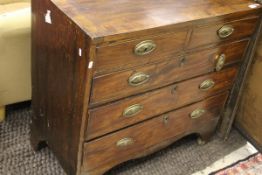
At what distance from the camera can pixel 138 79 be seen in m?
1.26

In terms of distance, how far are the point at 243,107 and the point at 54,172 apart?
3.17 ft

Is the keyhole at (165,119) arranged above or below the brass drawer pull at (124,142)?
above

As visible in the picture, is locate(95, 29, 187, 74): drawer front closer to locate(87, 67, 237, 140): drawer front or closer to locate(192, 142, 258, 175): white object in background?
locate(87, 67, 237, 140): drawer front

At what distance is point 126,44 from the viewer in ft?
3.70

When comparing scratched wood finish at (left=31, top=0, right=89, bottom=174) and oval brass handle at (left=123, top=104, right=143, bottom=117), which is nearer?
scratched wood finish at (left=31, top=0, right=89, bottom=174)

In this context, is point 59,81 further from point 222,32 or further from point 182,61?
point 222,32

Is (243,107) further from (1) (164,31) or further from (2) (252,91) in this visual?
(1) (164,31)

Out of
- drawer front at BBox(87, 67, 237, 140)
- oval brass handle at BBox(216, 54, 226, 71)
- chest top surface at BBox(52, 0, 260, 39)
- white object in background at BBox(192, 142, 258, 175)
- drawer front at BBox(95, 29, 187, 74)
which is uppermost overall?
chest top surface at BBox(52, 0, 260, 39)

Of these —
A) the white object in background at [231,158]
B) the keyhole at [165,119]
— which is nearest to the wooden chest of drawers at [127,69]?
the keyhole at [165,119]

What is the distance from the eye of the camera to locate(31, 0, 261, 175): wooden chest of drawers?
114cm

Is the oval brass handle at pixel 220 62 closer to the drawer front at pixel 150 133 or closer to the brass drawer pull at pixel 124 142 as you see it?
the drawer front at pixel 150 133

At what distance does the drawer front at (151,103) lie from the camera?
127 cm

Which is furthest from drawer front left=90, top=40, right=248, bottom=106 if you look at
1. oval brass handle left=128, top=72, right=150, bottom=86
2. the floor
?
the floor

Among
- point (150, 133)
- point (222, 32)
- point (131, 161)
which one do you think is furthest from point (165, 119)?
point (222, 32)
